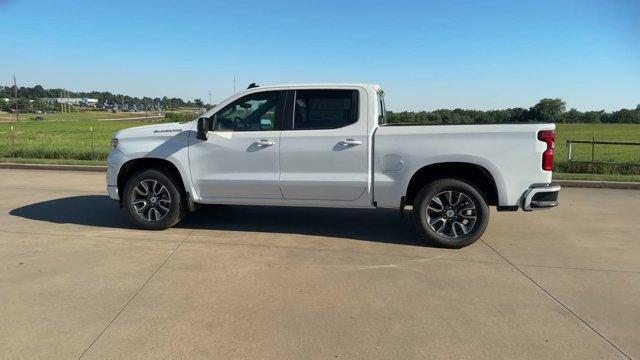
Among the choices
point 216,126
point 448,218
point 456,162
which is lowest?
point 448,218

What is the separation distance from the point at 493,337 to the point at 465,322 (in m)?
0.28

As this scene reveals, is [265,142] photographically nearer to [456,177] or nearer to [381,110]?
[381,110]

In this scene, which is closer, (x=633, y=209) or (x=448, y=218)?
(x=448, y=218)

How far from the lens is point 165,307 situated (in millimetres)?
4004

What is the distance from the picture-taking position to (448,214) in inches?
228

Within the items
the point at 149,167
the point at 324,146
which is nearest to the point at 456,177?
the point at 324,146

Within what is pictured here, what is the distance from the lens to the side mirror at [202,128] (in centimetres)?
613

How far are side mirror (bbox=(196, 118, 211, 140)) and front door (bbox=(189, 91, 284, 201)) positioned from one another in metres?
0.07

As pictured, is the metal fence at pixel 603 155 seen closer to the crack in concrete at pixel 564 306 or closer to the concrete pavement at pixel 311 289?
the concrete pavement at pixel 311 289

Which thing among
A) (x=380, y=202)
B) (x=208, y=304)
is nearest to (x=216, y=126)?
(x=380, y=202)

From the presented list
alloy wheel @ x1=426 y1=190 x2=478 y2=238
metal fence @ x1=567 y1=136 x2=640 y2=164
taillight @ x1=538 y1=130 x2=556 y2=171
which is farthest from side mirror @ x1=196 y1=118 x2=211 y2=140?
metal fence @ x1=567 y1=136 x2=640 y2=164

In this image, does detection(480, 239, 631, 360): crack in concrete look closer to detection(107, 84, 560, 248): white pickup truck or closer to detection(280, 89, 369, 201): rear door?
detection(107, 84, 560, 248): white pickup truck

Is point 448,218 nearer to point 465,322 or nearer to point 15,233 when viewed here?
point 465,322

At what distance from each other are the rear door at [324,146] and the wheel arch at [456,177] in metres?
0.64
